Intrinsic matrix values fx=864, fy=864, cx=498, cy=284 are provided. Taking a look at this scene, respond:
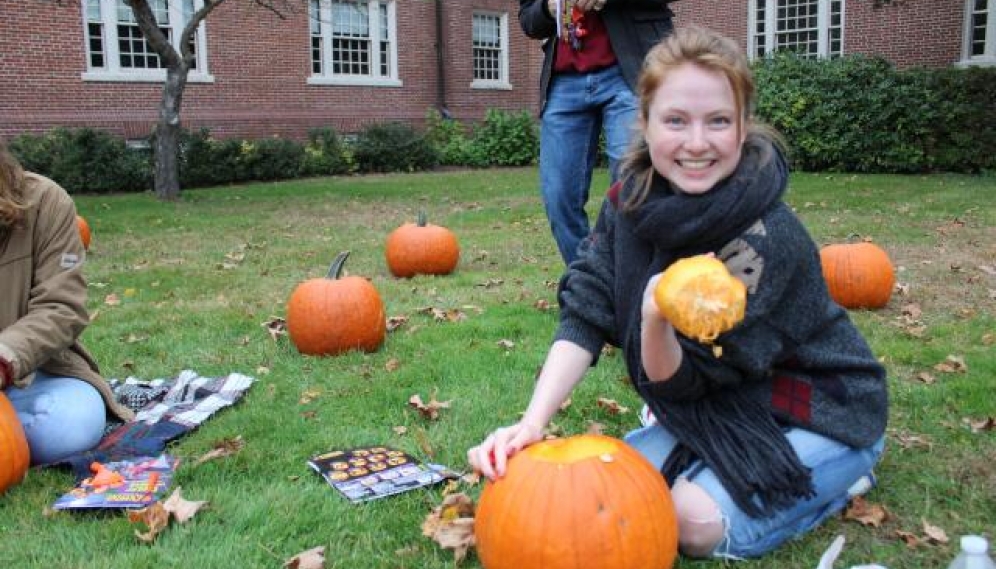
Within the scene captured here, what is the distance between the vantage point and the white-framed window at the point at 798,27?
62.6ft

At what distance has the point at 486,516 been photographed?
2266mm

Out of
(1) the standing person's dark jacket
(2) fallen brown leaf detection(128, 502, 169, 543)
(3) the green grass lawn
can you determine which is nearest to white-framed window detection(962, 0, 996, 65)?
(3) the green grass lawn

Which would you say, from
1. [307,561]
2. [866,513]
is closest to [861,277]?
[866,513]

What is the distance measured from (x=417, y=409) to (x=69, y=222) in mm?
1610

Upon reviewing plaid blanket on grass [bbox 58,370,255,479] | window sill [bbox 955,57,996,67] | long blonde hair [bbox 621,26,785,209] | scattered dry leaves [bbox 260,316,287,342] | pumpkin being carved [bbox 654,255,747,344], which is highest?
window sill [bbox 955,57,996,67]

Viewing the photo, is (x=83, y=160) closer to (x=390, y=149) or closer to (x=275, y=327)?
(x=390, y=149)

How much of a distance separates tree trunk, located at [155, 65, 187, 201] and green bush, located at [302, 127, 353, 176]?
4171 mm

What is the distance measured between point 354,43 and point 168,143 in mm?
8468

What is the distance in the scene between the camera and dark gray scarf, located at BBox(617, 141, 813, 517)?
2.28m

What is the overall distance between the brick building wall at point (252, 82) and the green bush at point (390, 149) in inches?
71.1

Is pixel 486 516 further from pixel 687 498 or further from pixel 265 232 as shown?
pixel 265 232

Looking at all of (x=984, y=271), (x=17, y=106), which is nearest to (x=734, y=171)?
(x=984, y=271)

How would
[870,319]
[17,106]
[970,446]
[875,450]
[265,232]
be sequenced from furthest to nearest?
[17,106]
[265,232]
[870,319]
[970,446]
[875,450]

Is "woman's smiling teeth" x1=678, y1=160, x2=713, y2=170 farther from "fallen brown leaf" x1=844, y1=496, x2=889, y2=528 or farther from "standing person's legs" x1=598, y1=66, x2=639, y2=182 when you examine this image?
"standing person's legs" x1=598, y1=66, x2=639, y2=182
